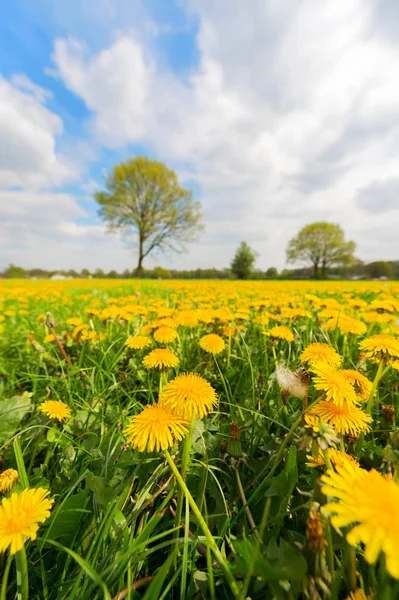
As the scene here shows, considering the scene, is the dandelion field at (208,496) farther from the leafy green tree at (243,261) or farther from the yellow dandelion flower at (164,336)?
the leafy green tree at (243,261)

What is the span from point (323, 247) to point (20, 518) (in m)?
47.5

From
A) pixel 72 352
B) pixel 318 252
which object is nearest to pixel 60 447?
pixel 72 352

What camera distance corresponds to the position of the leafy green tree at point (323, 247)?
137ft

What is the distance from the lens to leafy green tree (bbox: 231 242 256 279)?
41.8 metres

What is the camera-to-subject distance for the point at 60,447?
92 cm

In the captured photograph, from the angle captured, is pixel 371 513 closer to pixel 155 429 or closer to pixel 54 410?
pixel 155 429

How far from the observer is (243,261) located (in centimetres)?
4291

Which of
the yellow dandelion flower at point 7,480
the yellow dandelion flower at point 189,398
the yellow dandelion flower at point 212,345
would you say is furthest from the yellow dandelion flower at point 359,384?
the yellow dandelion flower at point 7,480

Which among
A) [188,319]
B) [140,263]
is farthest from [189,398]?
[140,263]

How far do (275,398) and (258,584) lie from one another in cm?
67

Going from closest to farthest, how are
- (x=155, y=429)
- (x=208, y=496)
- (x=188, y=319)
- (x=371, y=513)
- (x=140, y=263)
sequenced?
(x=371, y=513) < (x=155, y=429) < (x=208, y=496) < (x=188, y=319) < (x=140, y=263)

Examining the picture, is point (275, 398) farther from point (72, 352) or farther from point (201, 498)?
point (72, 352)

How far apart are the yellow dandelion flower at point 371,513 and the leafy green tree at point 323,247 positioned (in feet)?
146

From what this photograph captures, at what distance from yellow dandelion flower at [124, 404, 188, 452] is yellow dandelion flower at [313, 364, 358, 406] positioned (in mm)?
344
